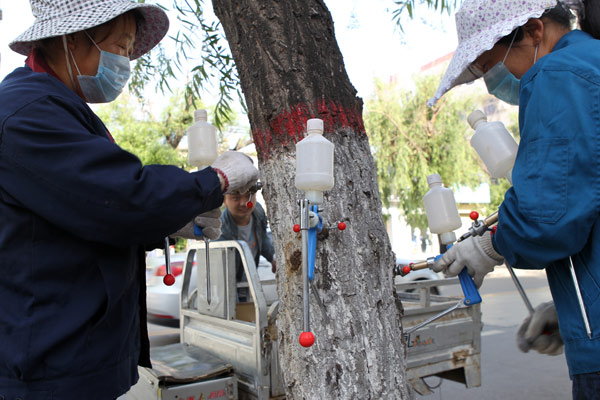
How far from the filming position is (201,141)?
81.4 inches

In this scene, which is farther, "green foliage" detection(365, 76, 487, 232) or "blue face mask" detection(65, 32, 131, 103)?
"green foliage" detection(365, 76, 487, 232)

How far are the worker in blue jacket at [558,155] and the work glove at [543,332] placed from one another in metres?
0.39

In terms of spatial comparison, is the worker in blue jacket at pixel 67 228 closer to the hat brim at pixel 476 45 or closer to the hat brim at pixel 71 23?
the hat brim at pixel 71 23

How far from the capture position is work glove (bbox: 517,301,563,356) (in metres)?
1.84

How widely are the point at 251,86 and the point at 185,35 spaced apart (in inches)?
79.8

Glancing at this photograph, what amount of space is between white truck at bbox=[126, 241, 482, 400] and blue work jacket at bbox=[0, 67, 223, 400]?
57.7 inches

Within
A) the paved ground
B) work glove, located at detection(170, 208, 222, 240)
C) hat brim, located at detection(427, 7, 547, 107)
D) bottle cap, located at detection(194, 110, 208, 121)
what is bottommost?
the paved ground

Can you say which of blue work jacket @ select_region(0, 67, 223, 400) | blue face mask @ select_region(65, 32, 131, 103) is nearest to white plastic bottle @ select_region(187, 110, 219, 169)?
blue face mask @ select_region(65, 32, 131, 103)

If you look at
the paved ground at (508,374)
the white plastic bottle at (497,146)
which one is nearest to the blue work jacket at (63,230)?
the white plastic bottle at (497,146)

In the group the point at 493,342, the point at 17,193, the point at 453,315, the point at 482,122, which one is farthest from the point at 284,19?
the point at 493,342

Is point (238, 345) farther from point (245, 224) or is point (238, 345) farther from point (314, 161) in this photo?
point (314, 161)

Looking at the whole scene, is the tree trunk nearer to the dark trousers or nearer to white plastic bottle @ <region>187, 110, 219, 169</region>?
white plastic bottle @ <region>187, 110, 219, 169</region>

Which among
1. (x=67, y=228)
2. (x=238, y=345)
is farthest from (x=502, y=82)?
(x=238, y=345)

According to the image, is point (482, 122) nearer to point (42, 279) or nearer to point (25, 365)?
point (42, 279)
